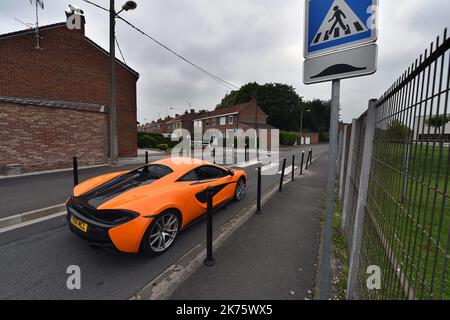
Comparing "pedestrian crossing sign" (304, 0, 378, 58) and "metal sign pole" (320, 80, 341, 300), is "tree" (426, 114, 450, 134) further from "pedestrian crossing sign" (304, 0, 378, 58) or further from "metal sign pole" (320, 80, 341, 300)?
"pedestrian crossing sign" (304, 0, 378, 58)

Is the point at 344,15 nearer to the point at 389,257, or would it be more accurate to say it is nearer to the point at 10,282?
the point at 389,257

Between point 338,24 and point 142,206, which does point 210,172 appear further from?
point 338,24

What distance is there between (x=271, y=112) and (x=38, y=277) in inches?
2081

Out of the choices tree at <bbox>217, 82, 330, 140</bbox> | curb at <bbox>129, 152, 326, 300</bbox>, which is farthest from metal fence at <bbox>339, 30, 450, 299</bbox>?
tree at <bbox>217, 82, 330, 140</bbox>

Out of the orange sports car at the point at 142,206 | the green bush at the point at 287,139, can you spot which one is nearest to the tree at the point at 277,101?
the green bush at the point at 287,139

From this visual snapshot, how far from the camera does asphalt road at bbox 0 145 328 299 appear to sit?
7.58ft

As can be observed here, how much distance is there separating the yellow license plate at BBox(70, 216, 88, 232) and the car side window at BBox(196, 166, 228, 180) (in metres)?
1.96

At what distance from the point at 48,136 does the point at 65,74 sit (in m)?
5.73

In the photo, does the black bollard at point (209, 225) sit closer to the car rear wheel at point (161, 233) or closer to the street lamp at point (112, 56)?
the car rear wheel at point (161, 233)

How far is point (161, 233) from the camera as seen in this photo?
10.1ft

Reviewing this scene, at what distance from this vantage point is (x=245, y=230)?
12.8 feet

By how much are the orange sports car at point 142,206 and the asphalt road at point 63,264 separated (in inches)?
10.3

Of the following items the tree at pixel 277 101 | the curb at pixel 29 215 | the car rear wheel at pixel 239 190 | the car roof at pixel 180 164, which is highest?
the tree at pixel 277 101

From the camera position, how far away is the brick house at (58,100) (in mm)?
8165
